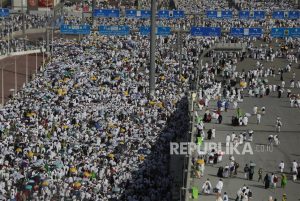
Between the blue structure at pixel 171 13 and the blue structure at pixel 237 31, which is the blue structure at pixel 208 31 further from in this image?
the blue structure at pixel 171 13

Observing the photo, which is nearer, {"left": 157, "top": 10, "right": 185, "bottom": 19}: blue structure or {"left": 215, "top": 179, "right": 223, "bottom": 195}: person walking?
{"left": 215, "top": 179, "right": 223, "bottom": 195}: person walking

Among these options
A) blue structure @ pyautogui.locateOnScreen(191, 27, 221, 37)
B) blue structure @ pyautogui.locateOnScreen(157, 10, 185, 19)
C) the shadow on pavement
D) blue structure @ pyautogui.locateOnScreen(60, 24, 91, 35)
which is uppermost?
blue structure @ pyautogui.locateOnScreen(157, 10, 185, 19)

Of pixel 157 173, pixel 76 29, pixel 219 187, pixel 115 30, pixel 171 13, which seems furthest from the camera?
pixel 171 13

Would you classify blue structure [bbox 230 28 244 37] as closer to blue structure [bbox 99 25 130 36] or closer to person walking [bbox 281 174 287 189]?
blue structure [bbox 99 25 130 36]

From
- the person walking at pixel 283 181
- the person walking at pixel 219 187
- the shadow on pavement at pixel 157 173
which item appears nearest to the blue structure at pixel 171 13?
the shadow on pavement at pixel 157 173

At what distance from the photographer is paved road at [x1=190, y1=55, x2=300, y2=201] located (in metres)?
38.0

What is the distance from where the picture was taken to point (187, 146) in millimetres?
43969

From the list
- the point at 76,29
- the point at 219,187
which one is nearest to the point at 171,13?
the point at 76,29

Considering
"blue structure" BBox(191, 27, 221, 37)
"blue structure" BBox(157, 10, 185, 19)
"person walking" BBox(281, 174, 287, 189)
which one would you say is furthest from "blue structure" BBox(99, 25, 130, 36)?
"person walking" BBox(281, 174, 287, 189)

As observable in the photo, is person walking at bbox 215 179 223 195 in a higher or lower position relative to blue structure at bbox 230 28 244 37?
lower

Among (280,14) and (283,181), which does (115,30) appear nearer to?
(280,14)

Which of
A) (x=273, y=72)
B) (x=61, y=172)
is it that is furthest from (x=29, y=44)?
(x=61, y=172)

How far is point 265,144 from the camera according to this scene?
151ft

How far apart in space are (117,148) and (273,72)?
82.2ft
